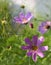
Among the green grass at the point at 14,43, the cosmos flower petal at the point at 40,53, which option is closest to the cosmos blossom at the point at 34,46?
the cosmos flower petal at the point at 40,53

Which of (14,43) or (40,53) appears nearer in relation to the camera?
(40,53)

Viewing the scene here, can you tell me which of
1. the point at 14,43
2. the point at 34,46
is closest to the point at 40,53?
the point at 34,46

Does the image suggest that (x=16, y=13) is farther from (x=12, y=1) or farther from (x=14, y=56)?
(x=14, y=56)

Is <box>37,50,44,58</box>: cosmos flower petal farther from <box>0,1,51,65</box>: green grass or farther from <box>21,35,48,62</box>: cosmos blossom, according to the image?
<box>0,1,51,65</box>: green grass

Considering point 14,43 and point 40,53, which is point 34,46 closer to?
point 40,53

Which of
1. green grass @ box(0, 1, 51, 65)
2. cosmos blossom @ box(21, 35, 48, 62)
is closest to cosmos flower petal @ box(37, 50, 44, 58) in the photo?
cosmos blossom @ box(21, 35, 48, 62)

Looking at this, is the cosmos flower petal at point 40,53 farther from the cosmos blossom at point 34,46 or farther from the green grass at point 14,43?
the green grass at point 14,43

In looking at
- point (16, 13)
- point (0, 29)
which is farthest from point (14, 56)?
point (16, 13)

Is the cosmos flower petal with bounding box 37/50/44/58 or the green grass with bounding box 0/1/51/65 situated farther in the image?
the green grass with bounding box 0/1/51/65

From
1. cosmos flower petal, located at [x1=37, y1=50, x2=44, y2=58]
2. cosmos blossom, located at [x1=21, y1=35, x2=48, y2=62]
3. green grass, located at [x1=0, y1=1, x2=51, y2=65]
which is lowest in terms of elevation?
green grass, located at [x1=0, y1=1, x2=51, y2=65]
